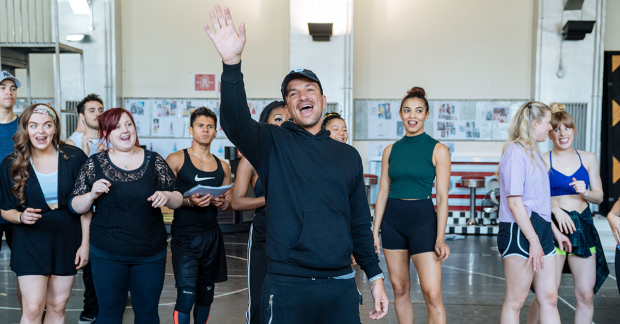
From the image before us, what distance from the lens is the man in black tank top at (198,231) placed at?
328 centimetres

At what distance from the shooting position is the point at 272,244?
1924 mm

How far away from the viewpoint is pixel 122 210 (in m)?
2.86

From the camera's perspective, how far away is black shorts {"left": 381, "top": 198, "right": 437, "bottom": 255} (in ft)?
10.6

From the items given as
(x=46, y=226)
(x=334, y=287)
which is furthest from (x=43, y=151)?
(x=334, y=287)

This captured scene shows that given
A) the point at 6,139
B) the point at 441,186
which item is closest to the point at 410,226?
the point at 441,186

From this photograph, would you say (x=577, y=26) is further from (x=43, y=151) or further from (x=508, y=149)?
(x=43, y=151)

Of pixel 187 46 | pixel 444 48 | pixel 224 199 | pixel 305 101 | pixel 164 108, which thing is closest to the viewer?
pixel 305 101

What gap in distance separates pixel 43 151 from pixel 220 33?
77.4 inches

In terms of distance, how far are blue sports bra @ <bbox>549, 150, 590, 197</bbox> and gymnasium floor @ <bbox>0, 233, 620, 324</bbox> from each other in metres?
1.31

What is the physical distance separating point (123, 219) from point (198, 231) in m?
0.62

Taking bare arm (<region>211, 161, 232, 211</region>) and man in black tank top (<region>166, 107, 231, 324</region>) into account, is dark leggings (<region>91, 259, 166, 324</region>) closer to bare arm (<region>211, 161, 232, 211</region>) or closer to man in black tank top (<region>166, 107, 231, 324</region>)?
man in black tank top (<region>166, 107, 231, 324</region>)

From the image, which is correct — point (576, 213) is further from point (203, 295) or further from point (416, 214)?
point (203, 295)

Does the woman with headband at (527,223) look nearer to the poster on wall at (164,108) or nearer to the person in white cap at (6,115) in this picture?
the person in white cap at (6,115)

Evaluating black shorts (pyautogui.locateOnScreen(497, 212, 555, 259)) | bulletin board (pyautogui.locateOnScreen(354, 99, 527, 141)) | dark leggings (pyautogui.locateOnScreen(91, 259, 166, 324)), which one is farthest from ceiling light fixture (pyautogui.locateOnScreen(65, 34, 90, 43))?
black shorts (pyautogui.locateOnScreen(497, 212, 555, 259))
